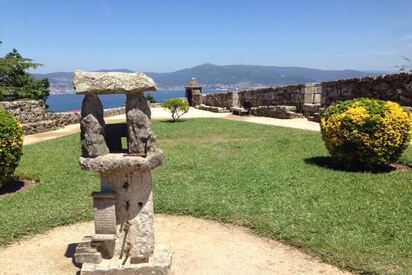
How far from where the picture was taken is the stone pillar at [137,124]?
15.0 feet

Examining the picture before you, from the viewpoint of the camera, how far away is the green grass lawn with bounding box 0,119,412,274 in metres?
5.48

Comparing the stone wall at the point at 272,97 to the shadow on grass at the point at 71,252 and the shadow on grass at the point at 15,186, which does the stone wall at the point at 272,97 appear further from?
the shadow on grass at the point at 71,252

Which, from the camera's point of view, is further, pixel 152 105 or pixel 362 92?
pixel 152 105

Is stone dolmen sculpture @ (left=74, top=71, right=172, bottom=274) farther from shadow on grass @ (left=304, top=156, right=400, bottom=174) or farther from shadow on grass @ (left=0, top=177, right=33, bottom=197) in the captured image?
shadow on grass @ (left=304, top=156, right=400, bottom=174)

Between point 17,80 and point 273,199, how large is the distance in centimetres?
2809

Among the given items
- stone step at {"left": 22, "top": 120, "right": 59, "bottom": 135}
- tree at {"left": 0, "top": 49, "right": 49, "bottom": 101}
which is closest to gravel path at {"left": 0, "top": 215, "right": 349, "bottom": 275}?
stone step at {"left": 22, "top": 120, "right": 59, "bottom": 135}

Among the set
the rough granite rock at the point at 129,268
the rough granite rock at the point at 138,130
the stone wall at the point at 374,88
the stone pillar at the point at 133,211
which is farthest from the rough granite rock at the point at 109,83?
the stone wall at the point at 374,88

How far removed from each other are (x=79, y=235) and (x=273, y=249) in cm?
288

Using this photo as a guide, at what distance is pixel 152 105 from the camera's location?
34281 mm

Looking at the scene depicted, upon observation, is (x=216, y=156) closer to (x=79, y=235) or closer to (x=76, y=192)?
(x=76, y=192)

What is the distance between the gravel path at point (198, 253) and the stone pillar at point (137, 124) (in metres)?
1.57

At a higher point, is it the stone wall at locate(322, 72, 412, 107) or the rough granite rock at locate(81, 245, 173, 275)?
the stone wall at locate(322, 72, 412, 107)

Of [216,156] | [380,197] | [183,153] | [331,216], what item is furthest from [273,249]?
[183,153]

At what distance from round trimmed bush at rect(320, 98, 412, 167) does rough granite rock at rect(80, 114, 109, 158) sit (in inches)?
241
